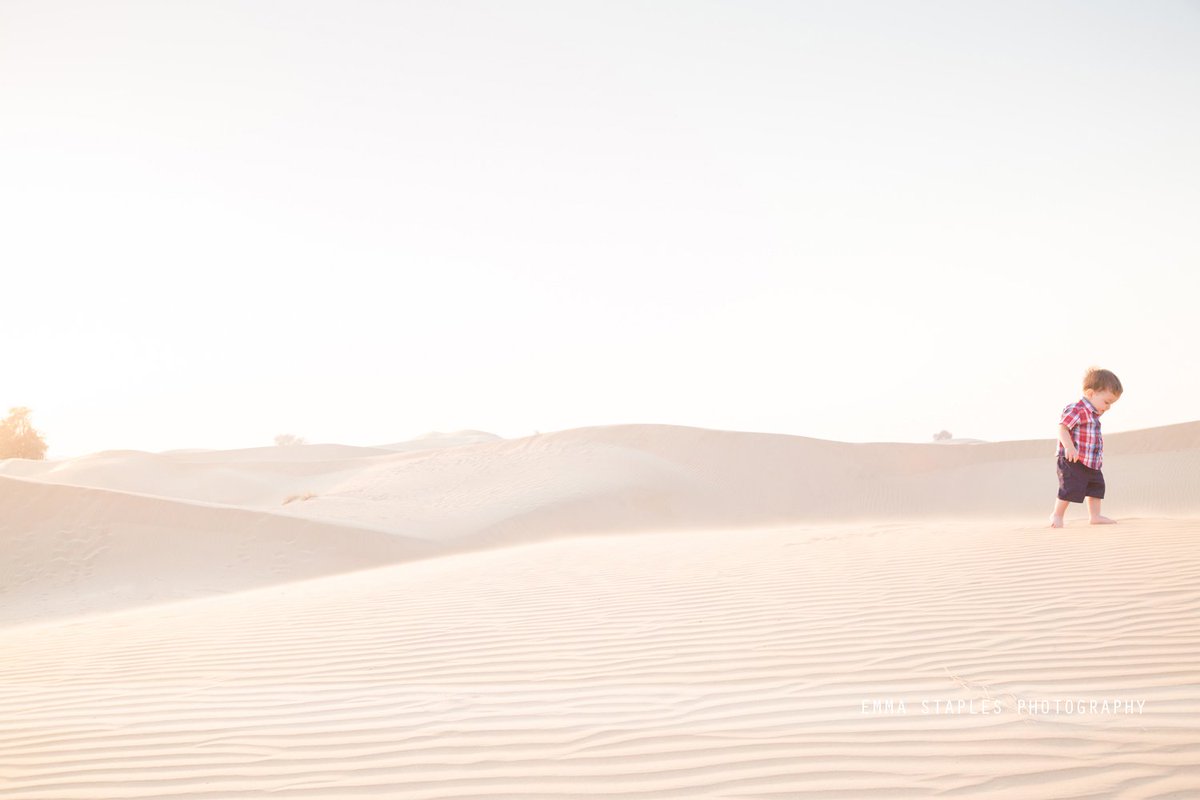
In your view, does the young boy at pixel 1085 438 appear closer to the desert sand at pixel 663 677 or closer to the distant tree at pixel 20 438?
the desert sand at pixel 663 677

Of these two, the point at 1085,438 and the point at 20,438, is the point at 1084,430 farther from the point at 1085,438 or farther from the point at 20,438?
the point at 20,438

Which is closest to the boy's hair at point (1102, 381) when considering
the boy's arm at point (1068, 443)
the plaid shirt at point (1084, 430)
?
the plaid shirt at point (1084, 430)

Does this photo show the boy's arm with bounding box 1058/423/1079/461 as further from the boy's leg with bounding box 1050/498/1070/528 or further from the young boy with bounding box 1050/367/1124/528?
the boy's leg with bounding box 1050/498/1070/528

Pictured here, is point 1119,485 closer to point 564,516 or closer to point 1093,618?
point 564,516

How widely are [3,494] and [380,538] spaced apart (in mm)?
6134

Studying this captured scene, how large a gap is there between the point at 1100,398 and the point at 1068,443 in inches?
20.1

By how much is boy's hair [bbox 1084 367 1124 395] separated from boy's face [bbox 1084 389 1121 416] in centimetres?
2

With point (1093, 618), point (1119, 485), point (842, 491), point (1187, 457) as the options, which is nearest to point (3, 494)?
point (1093, 618)

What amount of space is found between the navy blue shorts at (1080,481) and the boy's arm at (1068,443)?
118mm

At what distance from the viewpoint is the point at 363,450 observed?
37375 mm

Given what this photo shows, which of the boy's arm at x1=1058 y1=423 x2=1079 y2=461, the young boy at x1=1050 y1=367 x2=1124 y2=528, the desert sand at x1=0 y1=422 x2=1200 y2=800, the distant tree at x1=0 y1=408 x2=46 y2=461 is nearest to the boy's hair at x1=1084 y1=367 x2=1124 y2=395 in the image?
the young boy at x1=1050 y1=367 x2=1124 y2=528

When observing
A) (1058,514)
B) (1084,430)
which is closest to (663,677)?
(1084,430)

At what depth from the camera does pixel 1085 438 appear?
22.9 ft

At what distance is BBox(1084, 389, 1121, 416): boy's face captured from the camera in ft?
23.0
